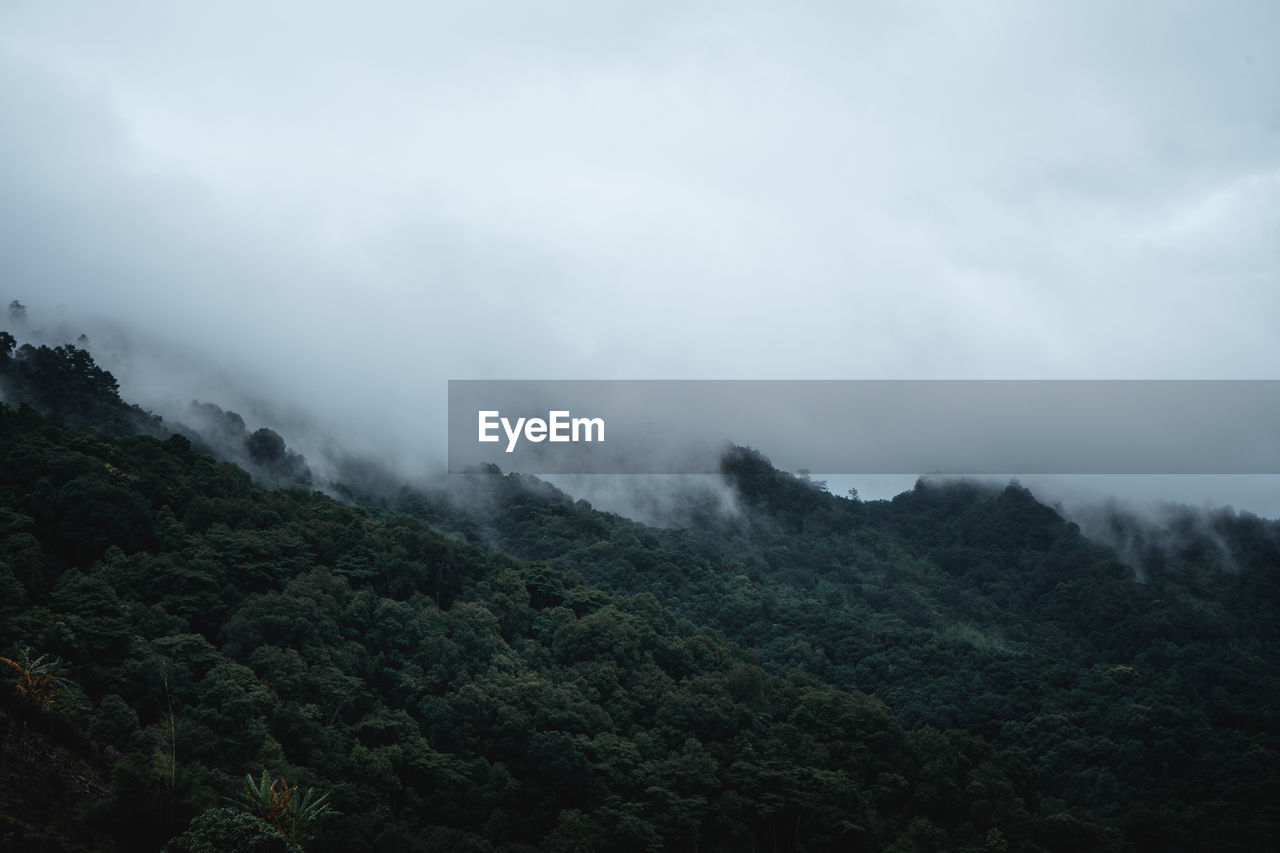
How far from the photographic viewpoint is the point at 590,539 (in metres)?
60.4

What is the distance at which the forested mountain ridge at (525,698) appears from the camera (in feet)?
94.4

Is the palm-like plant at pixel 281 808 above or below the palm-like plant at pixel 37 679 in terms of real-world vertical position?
below

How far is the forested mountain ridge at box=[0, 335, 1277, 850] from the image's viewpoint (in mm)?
28781

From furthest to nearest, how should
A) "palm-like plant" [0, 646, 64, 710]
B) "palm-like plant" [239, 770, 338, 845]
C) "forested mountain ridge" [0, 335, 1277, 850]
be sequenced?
1. "forested mountain ridge" [0, 335, 1277, 850]
2. "palm-like plant" [0, 646, 64, 710]
3. "palm-like plant" [239, 770, 338, 845]

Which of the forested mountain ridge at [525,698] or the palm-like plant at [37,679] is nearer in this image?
the palm-like plant at [37,679]

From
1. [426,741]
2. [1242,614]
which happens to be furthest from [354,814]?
[1242,614]

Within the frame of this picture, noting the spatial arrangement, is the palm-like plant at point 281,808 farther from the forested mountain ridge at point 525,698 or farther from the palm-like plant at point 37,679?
the palm-like plant at point 37,679

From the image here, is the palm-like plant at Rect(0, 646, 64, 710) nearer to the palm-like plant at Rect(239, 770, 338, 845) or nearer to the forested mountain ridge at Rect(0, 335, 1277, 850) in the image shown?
the forested mountain ridge at Rect(0, 335, 1277, 850)

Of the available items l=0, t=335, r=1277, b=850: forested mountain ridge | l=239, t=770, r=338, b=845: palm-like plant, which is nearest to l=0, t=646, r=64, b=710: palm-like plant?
l=0, t=335, r=1277, b=850: forested mountain ridge

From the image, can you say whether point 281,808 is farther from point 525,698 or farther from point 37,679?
point 525,698

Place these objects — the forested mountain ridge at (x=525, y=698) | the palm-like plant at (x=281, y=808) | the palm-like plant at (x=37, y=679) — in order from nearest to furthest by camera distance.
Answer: the palm-like plant at (x=281, y=808) < the palm-like plant at (x=37, y=679) < the forested mountain ridge at (x=525, y=698)

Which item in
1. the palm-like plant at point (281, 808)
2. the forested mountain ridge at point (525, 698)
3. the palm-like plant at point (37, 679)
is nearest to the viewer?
the palm-like plant at point (281, 808)

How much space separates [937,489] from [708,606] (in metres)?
31.8

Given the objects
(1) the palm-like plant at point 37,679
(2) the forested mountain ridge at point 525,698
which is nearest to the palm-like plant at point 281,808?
(2) the forested mountain ridge at point 525,698
